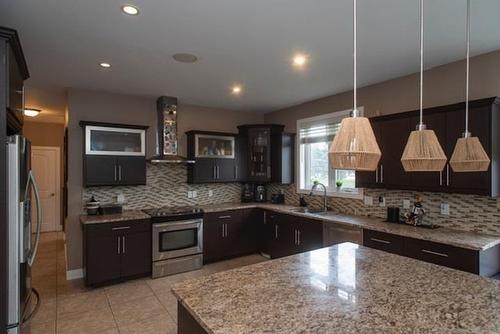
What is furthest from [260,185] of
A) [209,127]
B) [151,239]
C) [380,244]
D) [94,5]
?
[94,5]

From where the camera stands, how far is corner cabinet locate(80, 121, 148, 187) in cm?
394

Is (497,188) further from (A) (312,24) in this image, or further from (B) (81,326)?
(B) (81,326)

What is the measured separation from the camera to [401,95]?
3.54m

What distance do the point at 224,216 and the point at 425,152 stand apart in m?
3.58

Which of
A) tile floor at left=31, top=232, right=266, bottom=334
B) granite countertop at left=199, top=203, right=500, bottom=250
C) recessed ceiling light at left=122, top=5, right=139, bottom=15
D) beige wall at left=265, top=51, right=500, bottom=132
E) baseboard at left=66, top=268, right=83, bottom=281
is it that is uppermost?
recessed ceiling light at left=122, top=5, right=139, bottom=15

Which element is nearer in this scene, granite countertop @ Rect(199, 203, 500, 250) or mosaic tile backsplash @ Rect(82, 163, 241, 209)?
→ granite countertop @ Rect(199, 203, 500, 250)

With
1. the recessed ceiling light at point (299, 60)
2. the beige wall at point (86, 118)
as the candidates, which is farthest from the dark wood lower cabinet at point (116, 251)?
the recessed ceiling light at point (299, 60)

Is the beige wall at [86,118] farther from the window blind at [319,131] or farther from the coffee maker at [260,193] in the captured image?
the window blind at [319,131]

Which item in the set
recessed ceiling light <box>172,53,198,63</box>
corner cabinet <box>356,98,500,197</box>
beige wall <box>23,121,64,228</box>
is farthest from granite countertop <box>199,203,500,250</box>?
beige wall <box>23,121,64,228</box>

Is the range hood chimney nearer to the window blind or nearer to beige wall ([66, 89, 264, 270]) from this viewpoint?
beige wall ([66, 89, 264, 270])

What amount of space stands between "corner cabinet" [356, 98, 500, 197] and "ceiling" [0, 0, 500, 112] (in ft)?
1.87

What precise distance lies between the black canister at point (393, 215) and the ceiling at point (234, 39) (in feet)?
5.26

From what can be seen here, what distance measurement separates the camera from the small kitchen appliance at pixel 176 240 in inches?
158

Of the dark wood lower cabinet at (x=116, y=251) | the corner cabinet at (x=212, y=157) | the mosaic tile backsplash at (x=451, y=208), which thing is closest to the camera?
the mosaic tile backsplash at (x=451, y=208)
